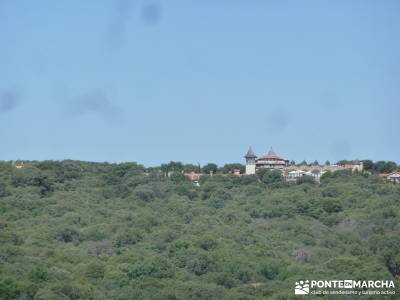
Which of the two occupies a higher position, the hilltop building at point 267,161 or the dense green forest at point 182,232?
the hilltop building at point 267,161

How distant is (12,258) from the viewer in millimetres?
58062

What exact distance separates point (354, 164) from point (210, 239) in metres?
44.8

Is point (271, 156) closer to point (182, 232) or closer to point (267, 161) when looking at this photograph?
point (267, 161)

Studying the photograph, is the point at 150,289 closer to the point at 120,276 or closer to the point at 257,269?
the point at 120,276

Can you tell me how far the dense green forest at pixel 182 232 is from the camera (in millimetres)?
53875

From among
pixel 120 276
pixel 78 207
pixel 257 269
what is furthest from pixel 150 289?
pixel 78 207

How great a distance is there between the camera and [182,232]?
70.1 m

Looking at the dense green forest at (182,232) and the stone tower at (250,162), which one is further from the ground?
the stone tower at (250,162)

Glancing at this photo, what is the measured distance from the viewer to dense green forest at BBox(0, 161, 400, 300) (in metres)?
53.9

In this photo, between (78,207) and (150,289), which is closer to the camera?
(150,289)

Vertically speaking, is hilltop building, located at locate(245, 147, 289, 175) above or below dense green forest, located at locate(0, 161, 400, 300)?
above

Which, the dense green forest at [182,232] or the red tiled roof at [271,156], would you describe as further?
the red tiled roof at [271,156]

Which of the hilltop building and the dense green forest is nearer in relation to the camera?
the dense green forest

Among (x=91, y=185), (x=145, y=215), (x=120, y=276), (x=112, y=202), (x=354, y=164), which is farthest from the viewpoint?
(x=354, y=164)
